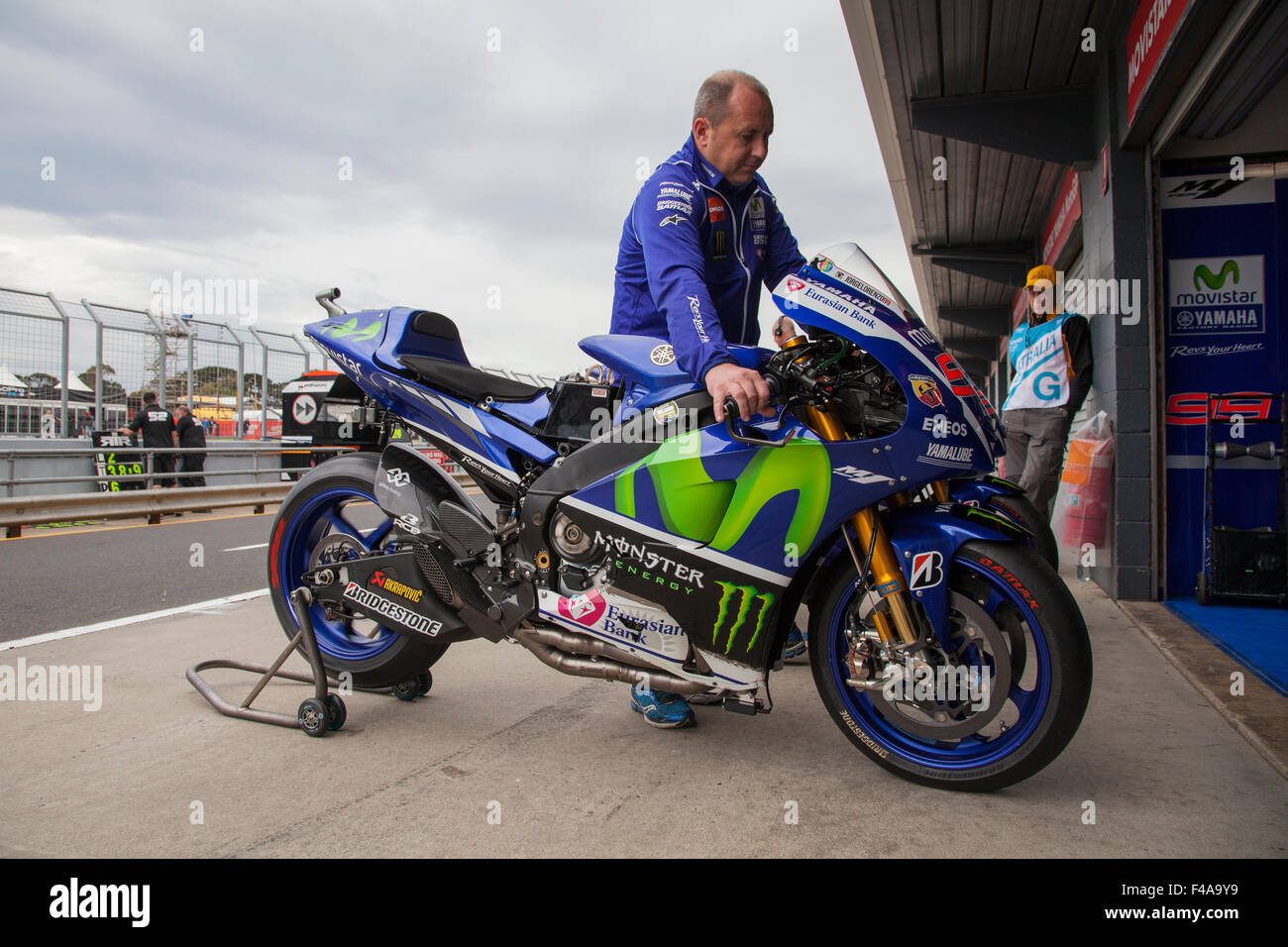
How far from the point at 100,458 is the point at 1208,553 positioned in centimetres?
1388

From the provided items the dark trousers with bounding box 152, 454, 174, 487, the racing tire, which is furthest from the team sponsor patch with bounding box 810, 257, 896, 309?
the dark trousers with bounding box 152, 454, 174, 487

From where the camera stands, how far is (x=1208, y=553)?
498 cm

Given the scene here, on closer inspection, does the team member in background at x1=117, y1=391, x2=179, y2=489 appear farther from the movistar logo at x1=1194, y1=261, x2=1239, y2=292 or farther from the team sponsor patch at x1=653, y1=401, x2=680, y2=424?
the movistar logo at x1=1194, y1=261, x2=1239, y2=292

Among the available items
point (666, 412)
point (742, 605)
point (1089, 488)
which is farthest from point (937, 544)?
point (1089, 488)

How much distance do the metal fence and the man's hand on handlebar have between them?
13.0 m

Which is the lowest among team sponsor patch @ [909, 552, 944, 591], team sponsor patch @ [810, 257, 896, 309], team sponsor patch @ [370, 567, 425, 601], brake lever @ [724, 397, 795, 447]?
team sponsor patch @ [370, 567, 425, 601]

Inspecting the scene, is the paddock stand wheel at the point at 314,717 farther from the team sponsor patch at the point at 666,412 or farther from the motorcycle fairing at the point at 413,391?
the team sponsor patch at the point at 666,412

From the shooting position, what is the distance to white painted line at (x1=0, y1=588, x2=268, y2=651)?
4121 millimetres

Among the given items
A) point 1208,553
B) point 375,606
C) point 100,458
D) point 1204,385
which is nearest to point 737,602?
point 375,606

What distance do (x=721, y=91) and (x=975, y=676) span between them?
1.94 metres

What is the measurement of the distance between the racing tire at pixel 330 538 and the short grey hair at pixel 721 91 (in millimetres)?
1707

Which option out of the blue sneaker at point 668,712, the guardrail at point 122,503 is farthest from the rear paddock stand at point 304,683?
the guardrail at point 122,503

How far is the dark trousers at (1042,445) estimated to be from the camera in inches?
214

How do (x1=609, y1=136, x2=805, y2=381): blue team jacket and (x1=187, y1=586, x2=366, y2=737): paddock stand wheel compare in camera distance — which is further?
(x1=187, y1=586, x2=366, y2=737): paddock stand wheel
